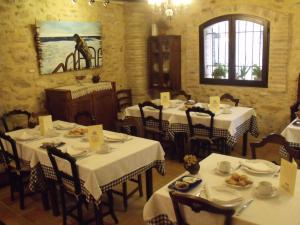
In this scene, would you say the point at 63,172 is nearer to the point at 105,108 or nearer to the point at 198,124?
the point at 198,124

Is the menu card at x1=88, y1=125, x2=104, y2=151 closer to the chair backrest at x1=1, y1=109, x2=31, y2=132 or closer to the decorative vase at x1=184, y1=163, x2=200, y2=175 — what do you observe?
the decorative vase at x1=184, y1=163, x2=200, y2=175

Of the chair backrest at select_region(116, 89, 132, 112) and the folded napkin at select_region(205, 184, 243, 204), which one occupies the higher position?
the chair backrest at select_region(116, 89, 132, 112)

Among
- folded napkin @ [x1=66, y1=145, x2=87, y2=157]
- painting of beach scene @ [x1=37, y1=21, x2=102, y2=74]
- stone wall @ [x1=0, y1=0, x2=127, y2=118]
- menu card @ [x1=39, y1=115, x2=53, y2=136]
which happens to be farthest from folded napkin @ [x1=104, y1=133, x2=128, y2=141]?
painting of beach scene @ [x1=37, y1=21, x2=102, y2=74]

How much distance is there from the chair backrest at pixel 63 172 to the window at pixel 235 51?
4.31m

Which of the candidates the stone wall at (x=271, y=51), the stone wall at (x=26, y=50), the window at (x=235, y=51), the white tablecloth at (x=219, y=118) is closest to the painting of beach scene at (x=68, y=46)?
the stone wall at (x=26, y=50)

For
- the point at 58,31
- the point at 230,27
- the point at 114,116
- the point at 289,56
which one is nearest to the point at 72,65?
the point at 58,31

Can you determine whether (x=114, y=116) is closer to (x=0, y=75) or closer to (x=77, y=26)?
(x=77, y=26)

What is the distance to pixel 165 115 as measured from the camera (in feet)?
16.6

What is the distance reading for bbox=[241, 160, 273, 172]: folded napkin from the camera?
257 cm

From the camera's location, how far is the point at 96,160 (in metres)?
2.99

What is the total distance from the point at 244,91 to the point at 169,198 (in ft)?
14.9

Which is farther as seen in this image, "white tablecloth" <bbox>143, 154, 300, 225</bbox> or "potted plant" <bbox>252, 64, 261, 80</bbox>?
"potted plant" <bbox>252, 64, 261, 80</bbox>

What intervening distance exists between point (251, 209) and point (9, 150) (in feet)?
9.73

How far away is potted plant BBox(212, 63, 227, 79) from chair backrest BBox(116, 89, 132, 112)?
1.90 meters
